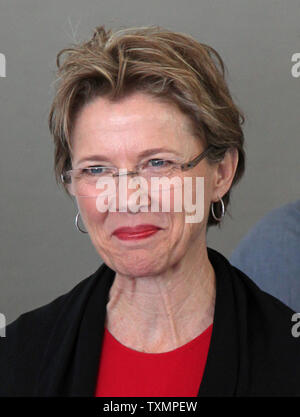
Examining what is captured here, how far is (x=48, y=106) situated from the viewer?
125 inches

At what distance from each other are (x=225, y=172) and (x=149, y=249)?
0.26m

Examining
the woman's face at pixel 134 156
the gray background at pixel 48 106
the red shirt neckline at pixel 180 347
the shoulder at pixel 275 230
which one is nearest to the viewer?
the woman's face at pixel 134 156

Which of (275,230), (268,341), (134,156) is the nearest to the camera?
(134,156)

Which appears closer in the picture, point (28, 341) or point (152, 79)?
point (152, 79)

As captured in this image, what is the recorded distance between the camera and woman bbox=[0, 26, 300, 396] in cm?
151

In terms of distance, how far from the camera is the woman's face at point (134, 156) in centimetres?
149

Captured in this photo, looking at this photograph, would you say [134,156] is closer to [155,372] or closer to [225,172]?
[225,172]

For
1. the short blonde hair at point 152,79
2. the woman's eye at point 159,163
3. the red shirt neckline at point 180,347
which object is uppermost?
the short blonde hair at point 152,79

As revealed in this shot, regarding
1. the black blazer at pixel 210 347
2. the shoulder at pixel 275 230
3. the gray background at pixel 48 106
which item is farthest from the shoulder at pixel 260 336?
the gray background at pixel 48 106

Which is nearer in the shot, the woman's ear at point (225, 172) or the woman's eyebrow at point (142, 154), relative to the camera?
the woman's eyebrow at point (142, 154)

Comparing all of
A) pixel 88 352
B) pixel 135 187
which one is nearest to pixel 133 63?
pixel 135 187

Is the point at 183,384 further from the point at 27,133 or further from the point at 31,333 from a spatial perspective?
the point at 27,133

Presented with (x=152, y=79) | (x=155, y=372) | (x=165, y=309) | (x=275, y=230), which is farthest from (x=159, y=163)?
(x=275, y=230)

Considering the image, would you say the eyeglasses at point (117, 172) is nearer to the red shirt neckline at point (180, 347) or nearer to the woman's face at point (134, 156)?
the woman's face at point (134, 156)
